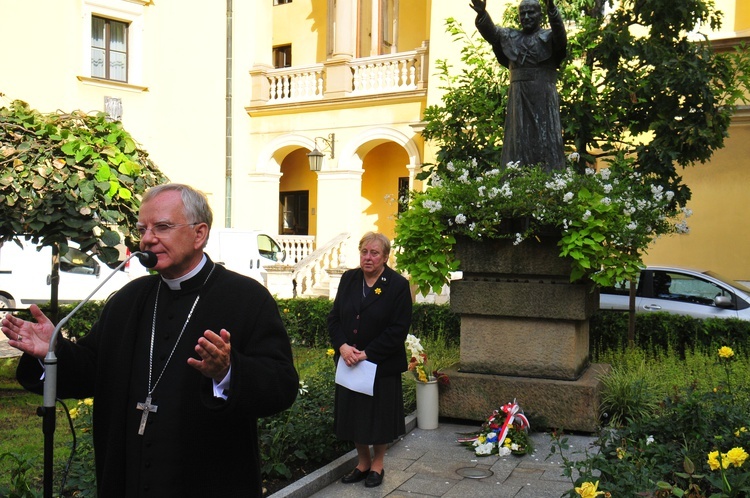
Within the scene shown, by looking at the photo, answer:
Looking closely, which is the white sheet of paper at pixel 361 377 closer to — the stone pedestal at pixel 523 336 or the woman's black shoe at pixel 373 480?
the woman's black shoe at pixel 373 480

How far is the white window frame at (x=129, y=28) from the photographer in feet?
72.6

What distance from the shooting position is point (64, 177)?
7.04m

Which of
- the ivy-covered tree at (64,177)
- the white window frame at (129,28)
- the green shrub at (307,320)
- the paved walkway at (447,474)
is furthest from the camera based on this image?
the white window frame at (129,28)

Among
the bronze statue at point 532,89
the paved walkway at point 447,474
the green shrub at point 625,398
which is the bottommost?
the paved walkway at point 447,474

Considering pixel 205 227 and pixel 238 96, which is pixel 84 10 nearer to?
pixel 238 96

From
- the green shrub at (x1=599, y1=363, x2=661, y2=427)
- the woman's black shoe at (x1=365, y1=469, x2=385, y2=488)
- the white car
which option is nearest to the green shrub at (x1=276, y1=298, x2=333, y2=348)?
the white car

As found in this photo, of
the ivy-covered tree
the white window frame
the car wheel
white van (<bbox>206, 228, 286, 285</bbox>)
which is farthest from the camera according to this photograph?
the white window frame

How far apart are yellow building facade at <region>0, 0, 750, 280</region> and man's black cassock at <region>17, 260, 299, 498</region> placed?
16675 mm

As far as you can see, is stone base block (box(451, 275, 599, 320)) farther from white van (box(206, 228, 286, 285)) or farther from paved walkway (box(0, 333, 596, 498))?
white van (box(206, 228, 286, 285))

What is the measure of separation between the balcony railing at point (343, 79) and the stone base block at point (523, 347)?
578 inches

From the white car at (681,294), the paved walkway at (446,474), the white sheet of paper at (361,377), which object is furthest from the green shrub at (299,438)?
the white car at (681,294)

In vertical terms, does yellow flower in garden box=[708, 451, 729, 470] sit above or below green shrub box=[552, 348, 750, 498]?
above

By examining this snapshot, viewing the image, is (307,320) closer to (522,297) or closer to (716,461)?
(522,297)

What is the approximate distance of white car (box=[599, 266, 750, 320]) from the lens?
41.5 feet
